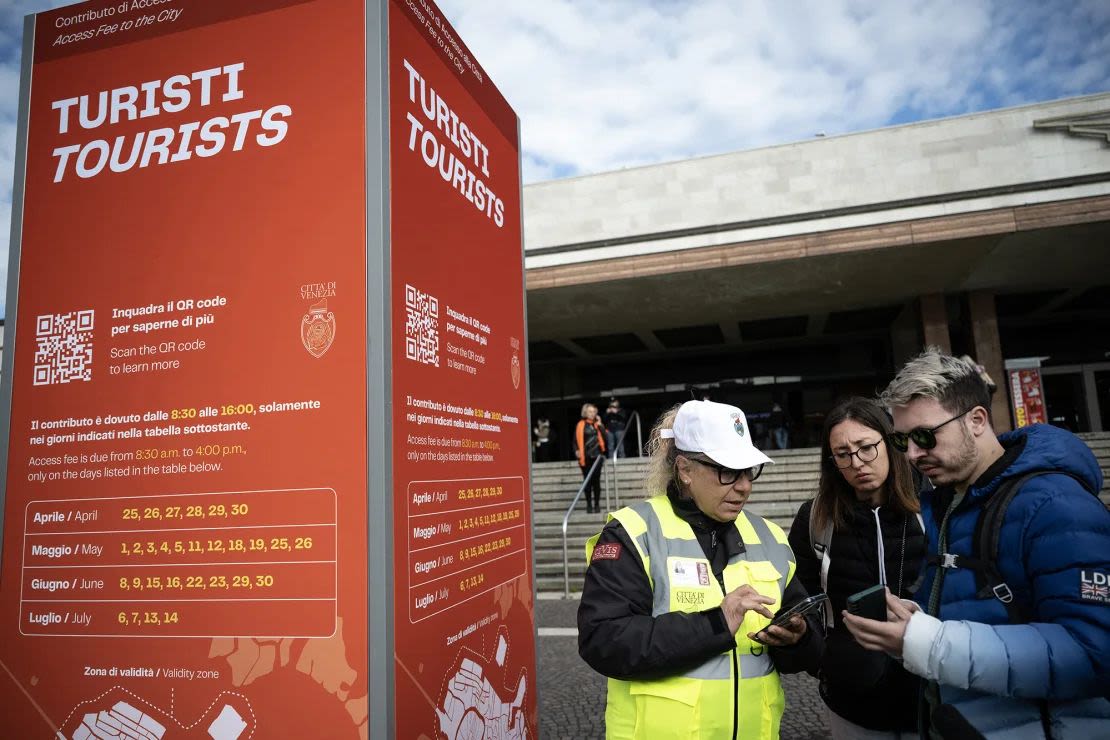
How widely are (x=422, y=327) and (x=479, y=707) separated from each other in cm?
108

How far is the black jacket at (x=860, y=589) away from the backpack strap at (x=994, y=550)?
43 centimetres

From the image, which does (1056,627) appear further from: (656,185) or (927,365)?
(656,185)

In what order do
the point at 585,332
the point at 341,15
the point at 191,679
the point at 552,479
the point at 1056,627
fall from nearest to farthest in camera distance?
1. the point at 1056,627
2. the point at 191,679
3. the point at 341,15
4. the point at 552,479
5. the point at 585,332

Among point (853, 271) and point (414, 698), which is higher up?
point (853, 271)

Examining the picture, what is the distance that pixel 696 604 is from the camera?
1878 mm

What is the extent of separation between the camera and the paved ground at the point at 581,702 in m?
4.15

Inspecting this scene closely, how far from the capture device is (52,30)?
6.17 feet

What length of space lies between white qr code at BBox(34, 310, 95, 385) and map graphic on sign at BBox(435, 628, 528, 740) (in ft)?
3.94

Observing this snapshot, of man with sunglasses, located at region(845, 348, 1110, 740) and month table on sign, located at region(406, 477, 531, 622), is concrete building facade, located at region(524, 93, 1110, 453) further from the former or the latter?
man with sunglasses, located at region(845, 348, 1110, 740)

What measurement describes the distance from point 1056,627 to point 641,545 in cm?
92

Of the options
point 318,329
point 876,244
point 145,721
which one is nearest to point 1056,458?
point 318,329

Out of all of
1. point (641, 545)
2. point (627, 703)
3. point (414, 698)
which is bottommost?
point (627, 703)

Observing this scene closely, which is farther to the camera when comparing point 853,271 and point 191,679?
point 853,271

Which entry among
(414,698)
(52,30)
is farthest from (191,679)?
(52,30)
